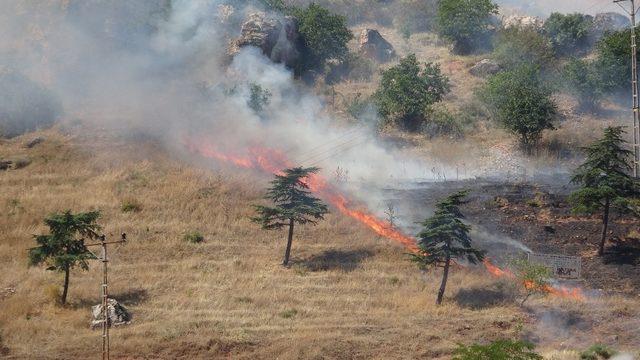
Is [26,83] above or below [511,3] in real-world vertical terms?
below

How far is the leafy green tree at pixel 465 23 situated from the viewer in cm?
7556

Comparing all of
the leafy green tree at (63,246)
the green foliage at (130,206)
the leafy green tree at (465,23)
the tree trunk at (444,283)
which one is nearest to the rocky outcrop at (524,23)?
the leafy green tree at (465,23)

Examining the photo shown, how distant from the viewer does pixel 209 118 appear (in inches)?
2272

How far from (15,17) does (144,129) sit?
22.9 m

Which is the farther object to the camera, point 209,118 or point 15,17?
point 15,17

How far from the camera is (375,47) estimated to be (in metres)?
78.2

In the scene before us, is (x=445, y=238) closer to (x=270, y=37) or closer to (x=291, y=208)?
(x=291, y=208)

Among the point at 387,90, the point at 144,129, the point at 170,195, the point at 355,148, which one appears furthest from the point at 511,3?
the point at 170,195

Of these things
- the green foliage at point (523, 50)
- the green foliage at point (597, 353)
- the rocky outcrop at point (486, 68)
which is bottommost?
the green foliage at point (597, 353)

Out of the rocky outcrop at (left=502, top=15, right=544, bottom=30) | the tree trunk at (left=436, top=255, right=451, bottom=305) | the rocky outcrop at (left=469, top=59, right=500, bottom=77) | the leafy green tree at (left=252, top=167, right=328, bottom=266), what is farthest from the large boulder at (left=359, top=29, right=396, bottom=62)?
the tree trunk at (left=436, top=255, right=451, bottom=305)

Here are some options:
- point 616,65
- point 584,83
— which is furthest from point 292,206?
point 616,65

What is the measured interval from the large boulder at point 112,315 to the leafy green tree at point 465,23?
54.1 m

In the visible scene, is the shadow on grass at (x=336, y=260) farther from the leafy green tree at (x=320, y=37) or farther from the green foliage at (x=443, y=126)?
the leafy green tree at (x=320, y=37)

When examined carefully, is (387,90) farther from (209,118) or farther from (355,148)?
(209,118)
